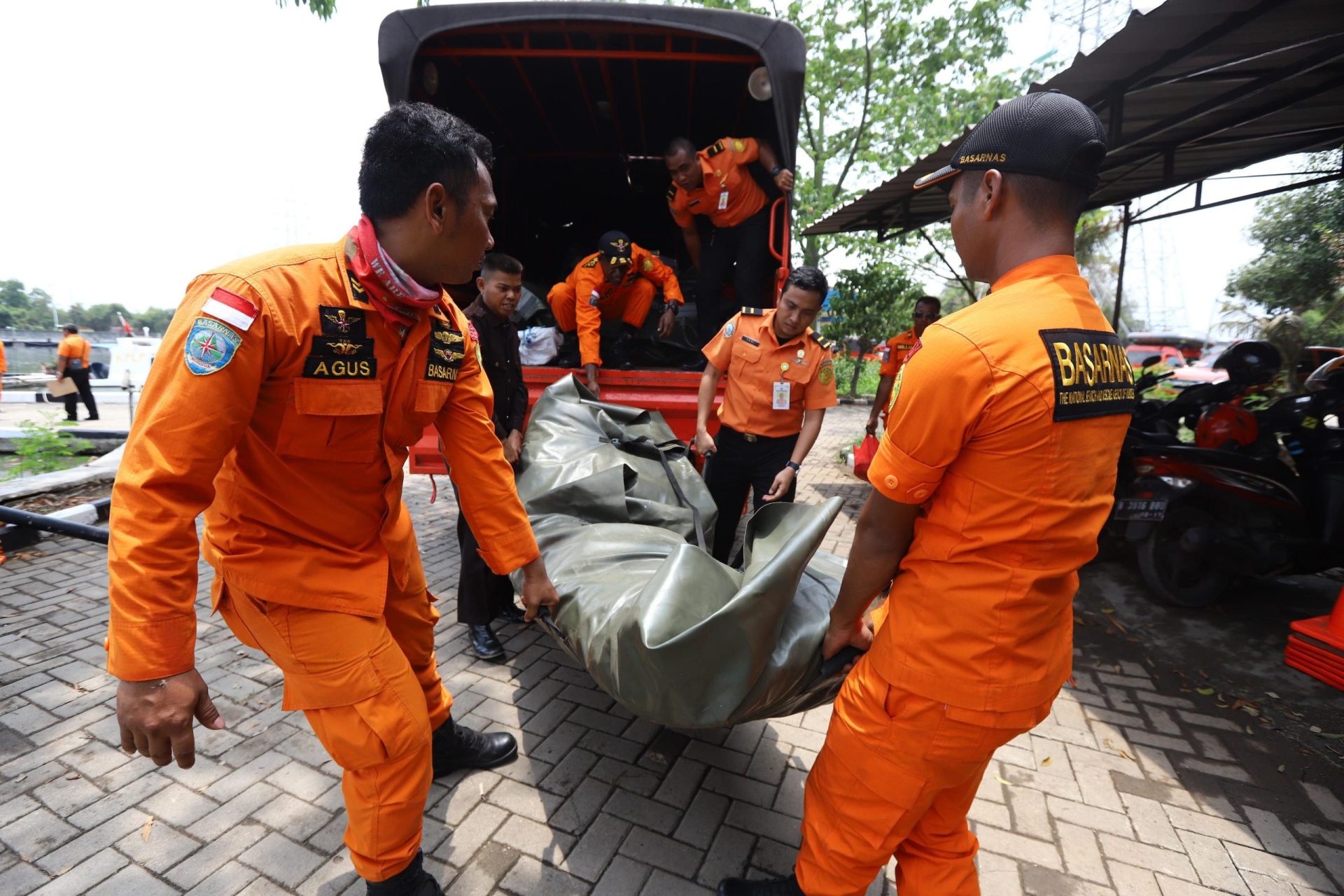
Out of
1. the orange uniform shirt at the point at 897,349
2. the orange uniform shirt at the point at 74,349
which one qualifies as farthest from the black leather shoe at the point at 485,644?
the orange uniform shirt at the point at 74,349

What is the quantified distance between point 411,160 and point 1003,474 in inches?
51.3

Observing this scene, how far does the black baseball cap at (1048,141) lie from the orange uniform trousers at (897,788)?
1.02 metres

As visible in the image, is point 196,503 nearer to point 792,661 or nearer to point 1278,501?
point 792,661

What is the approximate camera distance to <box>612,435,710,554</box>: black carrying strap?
2434 mm

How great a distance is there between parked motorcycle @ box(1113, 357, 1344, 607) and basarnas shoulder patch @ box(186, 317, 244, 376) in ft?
13.7

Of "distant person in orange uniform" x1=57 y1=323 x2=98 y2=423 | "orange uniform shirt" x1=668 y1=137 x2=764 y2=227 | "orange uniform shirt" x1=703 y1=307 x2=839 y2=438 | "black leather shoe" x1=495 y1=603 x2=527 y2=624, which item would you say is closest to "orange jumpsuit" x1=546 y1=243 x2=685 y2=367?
"orange uniform shirt" x1=668 y1=137 x2=764 y2=227

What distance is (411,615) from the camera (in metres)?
1.74

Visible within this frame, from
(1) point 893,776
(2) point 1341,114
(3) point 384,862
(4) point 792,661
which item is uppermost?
(2) point 1341,114

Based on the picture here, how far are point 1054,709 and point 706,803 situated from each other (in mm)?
1680

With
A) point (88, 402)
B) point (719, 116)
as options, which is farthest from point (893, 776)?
point (88, 402)

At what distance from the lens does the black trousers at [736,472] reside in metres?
3.23

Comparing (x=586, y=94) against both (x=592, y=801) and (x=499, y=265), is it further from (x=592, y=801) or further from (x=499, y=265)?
(x=592, y=801)

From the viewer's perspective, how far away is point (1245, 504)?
3393 mm

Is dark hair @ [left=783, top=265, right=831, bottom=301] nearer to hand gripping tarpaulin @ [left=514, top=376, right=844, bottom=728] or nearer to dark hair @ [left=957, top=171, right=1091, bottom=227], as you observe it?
hand gripping tarpaulin @ [left=514, top=376, right=844, bottom=728]
